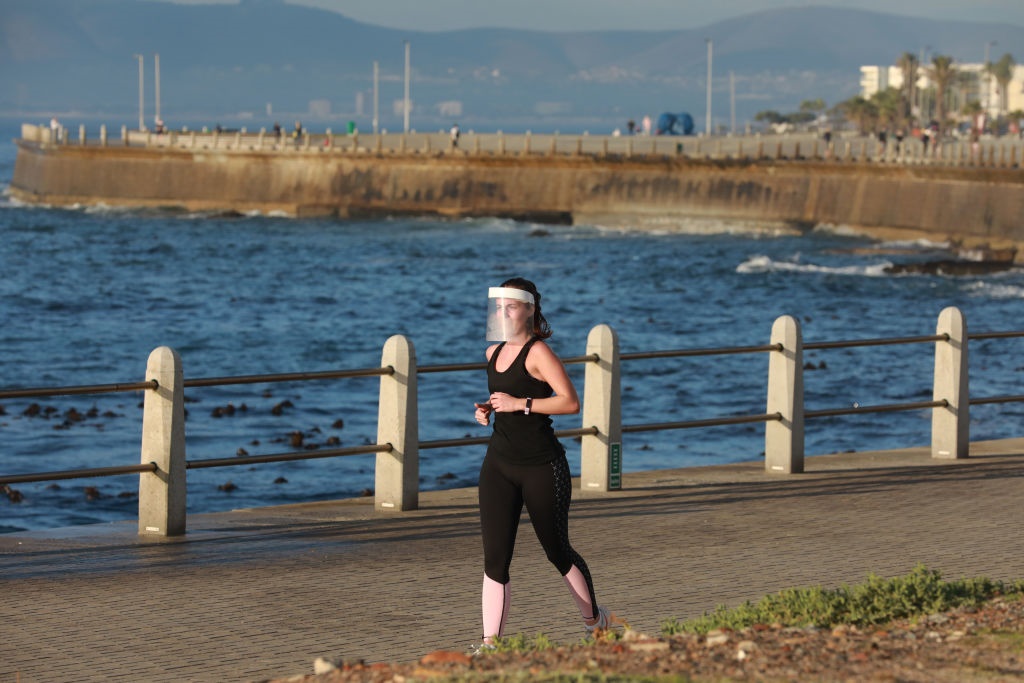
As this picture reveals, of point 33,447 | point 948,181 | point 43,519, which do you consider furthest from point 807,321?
point 43,519

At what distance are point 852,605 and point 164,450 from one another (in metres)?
5.31

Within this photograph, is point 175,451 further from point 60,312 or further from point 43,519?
point 60,312

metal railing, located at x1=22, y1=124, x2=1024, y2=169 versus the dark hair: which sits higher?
metal railing, located at x1=22, y1=124, x2=1024, y2=169

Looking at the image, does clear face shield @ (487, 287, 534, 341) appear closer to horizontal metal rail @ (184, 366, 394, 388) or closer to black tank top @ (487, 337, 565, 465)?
black tank top @ (487, 337, 565, 465)

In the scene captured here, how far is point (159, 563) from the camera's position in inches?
399

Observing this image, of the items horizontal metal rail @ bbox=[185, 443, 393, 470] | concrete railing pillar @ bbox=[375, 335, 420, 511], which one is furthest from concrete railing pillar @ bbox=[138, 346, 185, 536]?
concrete railing pillar @ bbox=[375, 335, 420, 511]

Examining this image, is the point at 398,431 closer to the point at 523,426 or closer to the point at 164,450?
the point at 164,450

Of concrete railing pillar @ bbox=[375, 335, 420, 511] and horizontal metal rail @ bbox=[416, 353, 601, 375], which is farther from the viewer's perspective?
concrete railing pillar @ bbox=[375, 335, 420, 511]

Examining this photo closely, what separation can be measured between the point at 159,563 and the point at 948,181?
6422 cm

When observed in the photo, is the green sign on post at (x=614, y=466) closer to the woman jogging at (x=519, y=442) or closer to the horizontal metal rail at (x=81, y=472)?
the horizontal metal rail at (x=81, y=472)

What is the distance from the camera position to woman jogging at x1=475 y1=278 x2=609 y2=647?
7449 millimetres

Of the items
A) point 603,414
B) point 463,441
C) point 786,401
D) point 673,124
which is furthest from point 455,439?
point 673,124

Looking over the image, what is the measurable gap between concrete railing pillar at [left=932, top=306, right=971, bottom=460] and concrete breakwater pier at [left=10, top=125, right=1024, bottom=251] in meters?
53.6

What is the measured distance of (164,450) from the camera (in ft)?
36.0
